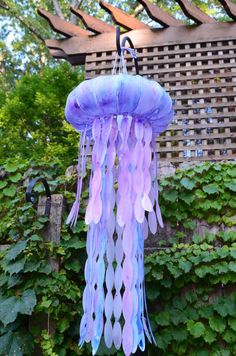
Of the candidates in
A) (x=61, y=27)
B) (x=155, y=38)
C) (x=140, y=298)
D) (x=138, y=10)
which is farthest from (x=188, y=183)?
(x=138, y=10)

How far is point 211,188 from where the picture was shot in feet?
7.89

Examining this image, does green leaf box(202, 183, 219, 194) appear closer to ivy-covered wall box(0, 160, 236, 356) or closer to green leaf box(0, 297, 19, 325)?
ivy-covered wall box(0, 160, 236, 356)

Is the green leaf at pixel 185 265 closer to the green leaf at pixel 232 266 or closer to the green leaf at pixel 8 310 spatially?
the green leaf at pixel 232 266

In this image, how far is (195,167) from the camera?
2.49 m

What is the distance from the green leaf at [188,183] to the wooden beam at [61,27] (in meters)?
2.04

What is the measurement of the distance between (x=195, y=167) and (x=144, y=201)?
3.31ft

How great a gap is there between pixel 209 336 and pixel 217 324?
0.08m

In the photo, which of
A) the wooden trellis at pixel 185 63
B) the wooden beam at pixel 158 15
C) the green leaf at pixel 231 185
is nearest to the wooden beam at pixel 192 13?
the wooden trellis at pixel 185 63

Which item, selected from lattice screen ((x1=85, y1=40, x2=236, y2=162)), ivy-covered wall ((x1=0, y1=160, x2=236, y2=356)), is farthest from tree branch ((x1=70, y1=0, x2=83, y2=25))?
ivy-covered wall ((x1=0, y1=160, x2=236, y2=356))

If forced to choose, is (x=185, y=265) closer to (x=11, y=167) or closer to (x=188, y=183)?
(x=188, y=183)

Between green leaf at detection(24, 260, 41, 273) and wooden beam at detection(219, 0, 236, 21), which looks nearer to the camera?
green leaf at detection(24, 260, 41, 273)

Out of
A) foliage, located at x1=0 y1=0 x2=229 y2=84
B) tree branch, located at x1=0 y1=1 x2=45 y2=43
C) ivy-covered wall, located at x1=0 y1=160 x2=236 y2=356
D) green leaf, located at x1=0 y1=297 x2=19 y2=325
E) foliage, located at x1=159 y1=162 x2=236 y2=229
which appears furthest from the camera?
tree branch, located at x1=0 y1=1 x2=45 y2=43

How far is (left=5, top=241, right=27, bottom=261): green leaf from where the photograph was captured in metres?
2.07

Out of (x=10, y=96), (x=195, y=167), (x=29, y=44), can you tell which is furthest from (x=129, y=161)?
(x=29, y=44)
